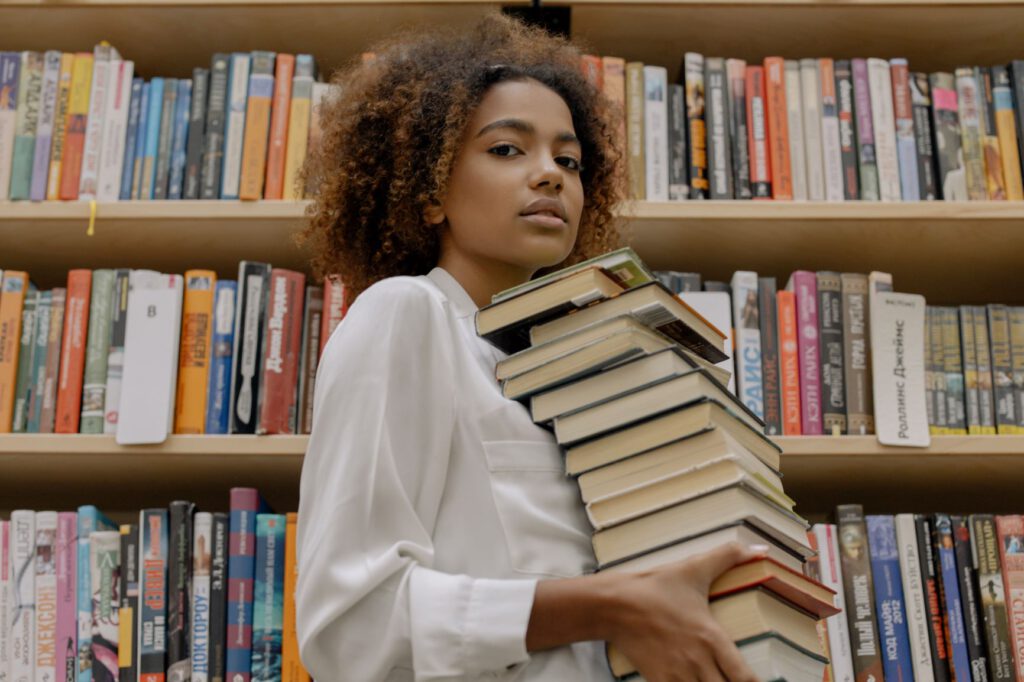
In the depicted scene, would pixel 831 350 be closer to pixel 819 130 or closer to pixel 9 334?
pixel 819 130

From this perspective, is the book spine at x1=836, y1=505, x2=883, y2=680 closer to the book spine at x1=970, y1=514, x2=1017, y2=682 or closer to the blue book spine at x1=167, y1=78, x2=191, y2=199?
the book spine at x1=970, y1=514, x2=1017, y2=682

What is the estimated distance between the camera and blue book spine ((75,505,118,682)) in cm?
150

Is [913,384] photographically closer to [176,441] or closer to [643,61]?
[643,61]

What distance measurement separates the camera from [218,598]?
1516 mm

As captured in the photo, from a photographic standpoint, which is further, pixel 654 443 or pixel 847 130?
pixel 847 130

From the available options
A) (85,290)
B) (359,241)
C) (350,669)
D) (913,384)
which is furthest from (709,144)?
(350,669)

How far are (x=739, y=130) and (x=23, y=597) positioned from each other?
3.80 ft

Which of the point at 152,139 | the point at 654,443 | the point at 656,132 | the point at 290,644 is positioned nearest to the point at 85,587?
the point at 290,644

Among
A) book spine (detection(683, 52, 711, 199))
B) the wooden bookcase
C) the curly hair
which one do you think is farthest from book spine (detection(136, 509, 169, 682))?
book spine (detection(683, 52, 711, 199))

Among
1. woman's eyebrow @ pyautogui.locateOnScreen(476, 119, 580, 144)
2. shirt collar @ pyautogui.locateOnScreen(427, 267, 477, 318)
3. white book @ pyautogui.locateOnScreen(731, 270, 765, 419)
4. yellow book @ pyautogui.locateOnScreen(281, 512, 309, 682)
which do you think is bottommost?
yellow book @ pyautogui.locateOnScreen(281, 512, 309, 682)

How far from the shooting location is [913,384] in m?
1.63

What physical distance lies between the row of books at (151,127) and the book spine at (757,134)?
24.3 inches

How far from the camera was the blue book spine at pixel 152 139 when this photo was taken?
1.73m

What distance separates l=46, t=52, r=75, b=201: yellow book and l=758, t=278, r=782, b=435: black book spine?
39.6 inches
